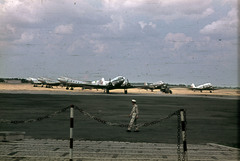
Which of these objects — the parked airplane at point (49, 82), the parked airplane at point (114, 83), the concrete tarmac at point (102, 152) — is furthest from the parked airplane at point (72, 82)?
the concrete tarmac at point (102, 152)

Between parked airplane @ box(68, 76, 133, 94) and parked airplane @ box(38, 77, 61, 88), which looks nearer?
parked airplane @ box(68, 76, 133, 94)

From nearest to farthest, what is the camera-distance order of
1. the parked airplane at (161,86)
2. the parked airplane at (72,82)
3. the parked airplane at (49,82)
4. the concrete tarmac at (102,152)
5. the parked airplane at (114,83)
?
the concrete tarmac at (102,152) → the parked airplane at (114,83) → the parked airplane at (72,82) → the parked airplane at (161,86) → the parked airplane at (49,82)

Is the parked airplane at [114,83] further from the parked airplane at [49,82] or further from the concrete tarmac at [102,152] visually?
the concrete tarmac at [102,152]

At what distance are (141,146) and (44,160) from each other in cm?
387

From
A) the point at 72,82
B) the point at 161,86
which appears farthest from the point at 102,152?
the point at 161,86

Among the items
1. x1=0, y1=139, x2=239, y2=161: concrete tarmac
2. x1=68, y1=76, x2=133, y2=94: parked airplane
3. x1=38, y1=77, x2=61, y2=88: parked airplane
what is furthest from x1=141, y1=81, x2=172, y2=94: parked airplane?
x1=0, y1=139, x2=239, y2=161: concrete tarmac

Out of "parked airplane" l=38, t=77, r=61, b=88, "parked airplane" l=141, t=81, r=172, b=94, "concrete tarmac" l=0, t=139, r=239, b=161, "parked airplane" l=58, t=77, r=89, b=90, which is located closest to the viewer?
"concrete tarmac" l=0, t=139, r=239, b=161

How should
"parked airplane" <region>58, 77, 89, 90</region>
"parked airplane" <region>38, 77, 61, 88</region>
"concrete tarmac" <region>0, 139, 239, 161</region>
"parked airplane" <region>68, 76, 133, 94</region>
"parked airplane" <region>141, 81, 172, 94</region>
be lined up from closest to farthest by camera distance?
"concrete tarmac" <region>0, 139, 239, 161</region>, "parked airplane" <region>68, 76, 133, 94</region>, "parked airplane" <region>58, 77, 89, 90</region>, "parked airplane" <region>141, 81, 172, 94</region>, "parked airplane" <region>38, 77, 61, 88</region>

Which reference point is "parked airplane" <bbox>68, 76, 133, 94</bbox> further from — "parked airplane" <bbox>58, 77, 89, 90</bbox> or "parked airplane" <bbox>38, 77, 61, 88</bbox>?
"parked airplane" <bbox>38, 77, 61, 88</bbox>

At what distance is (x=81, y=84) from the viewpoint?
274 ft

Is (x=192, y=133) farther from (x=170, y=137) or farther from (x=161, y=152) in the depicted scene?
(x=161, y=152)

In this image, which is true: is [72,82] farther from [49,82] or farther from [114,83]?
[49,82]

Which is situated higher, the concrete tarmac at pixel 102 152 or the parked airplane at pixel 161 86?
the parked airplane at pixel 161 86

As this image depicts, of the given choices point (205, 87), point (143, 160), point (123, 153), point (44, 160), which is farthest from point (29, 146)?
point (205, 87)
